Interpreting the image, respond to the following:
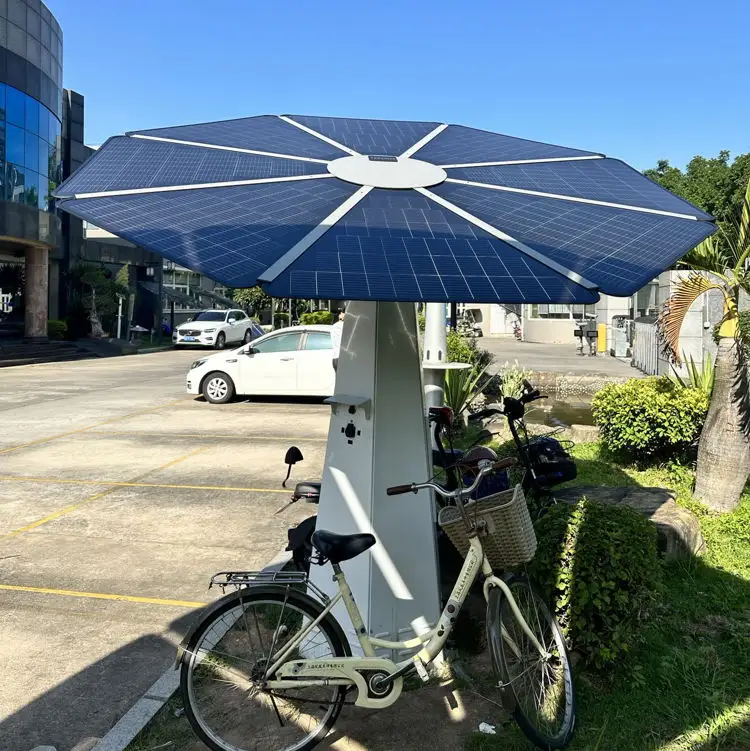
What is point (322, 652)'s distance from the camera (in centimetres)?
316

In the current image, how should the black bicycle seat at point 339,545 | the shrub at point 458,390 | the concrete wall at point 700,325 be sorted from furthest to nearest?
the concrete wall at point 700,325, the shrub at point 458,390, the black bicycle seat at point 339,545

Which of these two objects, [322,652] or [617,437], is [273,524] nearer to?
[322,652]

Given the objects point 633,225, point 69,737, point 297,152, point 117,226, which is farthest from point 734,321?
point 69,737

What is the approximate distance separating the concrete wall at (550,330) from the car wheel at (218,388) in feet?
83.4

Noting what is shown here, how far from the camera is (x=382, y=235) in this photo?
3023 millimetres

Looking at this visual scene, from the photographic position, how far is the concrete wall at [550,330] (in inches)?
1469

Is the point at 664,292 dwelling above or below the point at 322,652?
above

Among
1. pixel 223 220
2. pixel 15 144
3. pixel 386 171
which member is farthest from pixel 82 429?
pixel 15 144

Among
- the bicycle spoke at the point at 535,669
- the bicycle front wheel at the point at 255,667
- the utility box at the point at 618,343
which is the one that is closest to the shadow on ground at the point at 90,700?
the bicycle front wheel at the point at 255,667

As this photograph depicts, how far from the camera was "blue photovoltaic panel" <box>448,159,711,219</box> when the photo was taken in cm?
400

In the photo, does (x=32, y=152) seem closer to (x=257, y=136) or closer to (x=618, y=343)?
(x=618, y=343)

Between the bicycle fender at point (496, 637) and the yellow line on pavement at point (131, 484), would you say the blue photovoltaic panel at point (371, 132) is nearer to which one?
the bicycle fender at point (496, 637)

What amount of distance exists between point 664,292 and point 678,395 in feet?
28.7

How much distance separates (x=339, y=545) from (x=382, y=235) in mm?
1301
